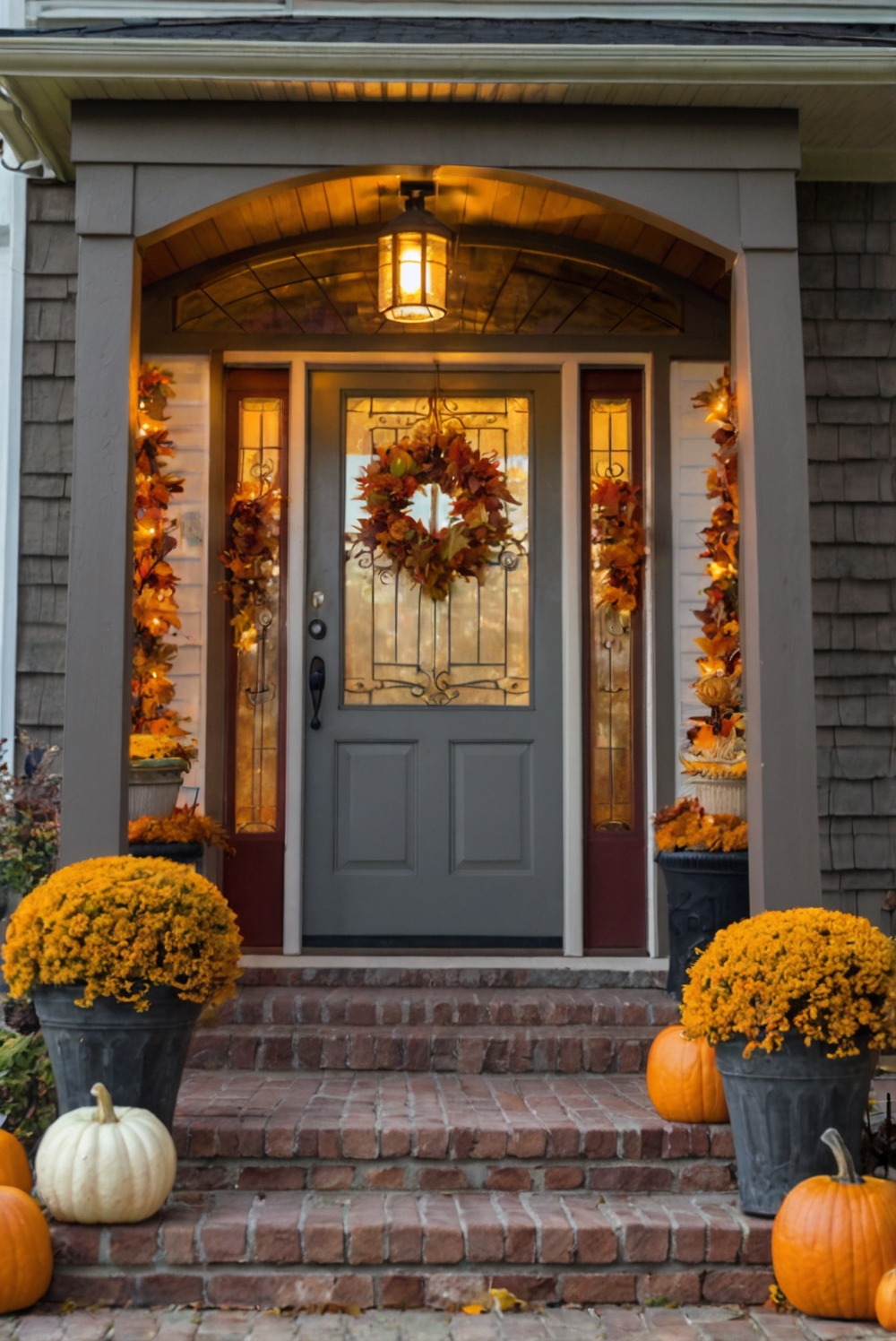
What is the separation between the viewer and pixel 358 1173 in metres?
3.41

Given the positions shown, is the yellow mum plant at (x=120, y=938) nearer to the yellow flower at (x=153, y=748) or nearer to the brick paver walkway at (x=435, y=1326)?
the brick paver walkway at (x=435, y=1326)

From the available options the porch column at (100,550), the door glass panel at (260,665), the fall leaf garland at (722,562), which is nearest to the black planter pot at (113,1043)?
the porch column at (100,550)

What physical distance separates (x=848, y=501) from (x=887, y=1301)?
106 inches

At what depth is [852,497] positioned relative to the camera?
4.68 meters

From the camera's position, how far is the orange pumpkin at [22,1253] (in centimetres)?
291

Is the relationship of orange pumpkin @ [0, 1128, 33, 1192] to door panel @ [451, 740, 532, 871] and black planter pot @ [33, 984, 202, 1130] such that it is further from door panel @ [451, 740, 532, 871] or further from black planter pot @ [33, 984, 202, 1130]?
door panel @ [451, 740, 532, 871]

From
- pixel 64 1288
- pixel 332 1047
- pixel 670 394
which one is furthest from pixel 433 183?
pixel 64 1288

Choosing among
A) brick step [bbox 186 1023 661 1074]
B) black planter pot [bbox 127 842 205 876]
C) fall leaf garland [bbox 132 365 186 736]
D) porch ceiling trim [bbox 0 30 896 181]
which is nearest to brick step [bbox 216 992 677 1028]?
brick step [bbox 186 1023 661 1074]

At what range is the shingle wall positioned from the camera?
4.67m

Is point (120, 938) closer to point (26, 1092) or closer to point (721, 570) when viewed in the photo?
point (26, 1092)

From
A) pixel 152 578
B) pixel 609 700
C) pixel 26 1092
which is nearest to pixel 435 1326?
pixel 26 1092

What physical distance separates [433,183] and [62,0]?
1478 millimetres

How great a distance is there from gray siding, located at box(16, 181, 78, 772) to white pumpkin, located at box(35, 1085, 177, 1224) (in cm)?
179

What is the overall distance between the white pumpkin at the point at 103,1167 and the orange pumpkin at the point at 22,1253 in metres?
0.10
